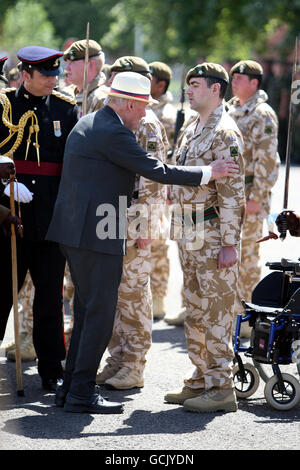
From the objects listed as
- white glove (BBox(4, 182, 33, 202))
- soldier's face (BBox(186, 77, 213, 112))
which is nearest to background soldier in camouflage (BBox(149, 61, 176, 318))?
white glove (BBox(4, 182, 33, 202))

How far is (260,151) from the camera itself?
813 centimetres

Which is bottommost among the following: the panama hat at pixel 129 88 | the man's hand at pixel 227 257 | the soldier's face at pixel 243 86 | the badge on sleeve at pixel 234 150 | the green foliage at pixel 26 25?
the man's hand at pixel 227 257

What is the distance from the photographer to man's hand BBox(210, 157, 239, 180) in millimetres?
5676

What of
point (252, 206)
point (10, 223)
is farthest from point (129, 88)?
point (252, 206)

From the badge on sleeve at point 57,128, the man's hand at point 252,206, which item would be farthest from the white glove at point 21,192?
the man's hand at point 252,206

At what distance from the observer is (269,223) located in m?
6.10

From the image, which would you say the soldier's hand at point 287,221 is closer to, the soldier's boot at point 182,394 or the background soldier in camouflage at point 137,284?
the background soldier in camouflage at point 137,284

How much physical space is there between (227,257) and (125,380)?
1273 mm

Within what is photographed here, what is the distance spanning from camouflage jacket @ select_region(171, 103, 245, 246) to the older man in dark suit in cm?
11

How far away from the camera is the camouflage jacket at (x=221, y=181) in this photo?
5.78 meters

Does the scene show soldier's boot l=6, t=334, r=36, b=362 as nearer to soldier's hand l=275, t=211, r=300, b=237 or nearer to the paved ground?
the paved ground

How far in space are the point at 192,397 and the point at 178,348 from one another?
1.64m

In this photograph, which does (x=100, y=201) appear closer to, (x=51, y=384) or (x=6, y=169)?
(x=6, y=169)

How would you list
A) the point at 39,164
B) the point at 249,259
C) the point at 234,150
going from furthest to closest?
the point at 249,259
the point at 39,164
the point at 234,150
